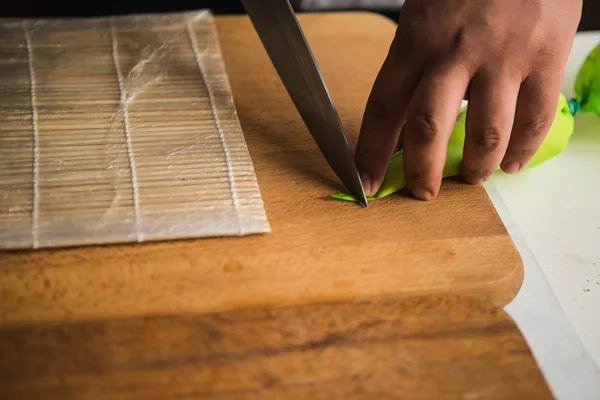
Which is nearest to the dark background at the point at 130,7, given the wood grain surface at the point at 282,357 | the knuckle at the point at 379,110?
the knuckle at the point at 379,110

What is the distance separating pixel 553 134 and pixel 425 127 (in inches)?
11.7

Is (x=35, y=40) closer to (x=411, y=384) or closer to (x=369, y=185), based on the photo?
(x=369, y=185)

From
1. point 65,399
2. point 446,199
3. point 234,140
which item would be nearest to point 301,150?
point 234,140

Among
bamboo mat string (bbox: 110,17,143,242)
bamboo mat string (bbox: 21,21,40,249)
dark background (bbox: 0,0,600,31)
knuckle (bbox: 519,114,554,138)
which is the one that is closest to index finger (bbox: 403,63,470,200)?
knuckle (bbox: 519,114,554,138)

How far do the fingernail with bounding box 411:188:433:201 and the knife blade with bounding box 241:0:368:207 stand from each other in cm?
7

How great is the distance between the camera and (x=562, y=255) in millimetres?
929

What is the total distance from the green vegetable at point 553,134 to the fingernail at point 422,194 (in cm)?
2

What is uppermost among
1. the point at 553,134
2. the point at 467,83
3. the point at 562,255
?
the point at 467,83

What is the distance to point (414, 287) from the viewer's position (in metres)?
0.77

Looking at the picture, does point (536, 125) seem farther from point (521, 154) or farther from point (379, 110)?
point (379, 110)

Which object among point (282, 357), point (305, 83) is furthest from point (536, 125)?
point (282, 357)

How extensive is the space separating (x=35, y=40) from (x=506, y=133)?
83 centimetres

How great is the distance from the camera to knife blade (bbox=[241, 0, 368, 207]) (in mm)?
889

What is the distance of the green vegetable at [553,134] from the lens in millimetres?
900
